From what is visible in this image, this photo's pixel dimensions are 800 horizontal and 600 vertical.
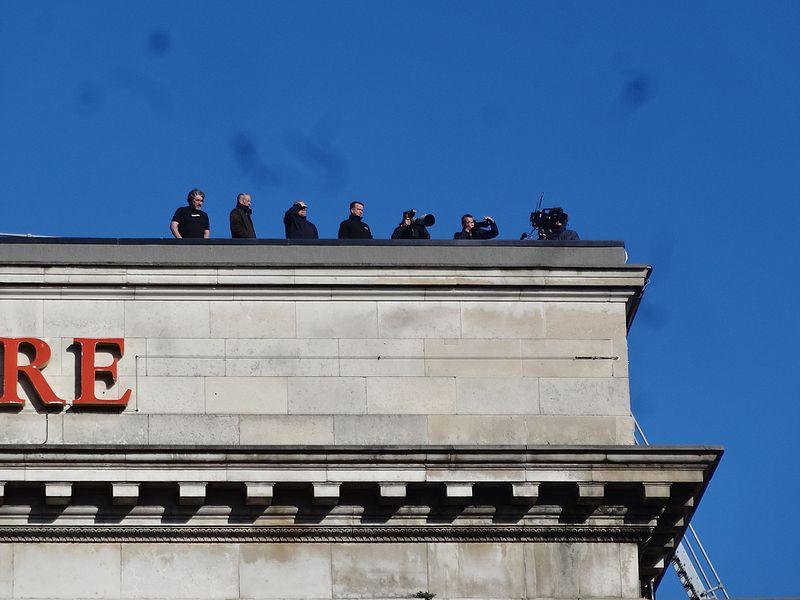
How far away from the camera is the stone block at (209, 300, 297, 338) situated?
50.8m

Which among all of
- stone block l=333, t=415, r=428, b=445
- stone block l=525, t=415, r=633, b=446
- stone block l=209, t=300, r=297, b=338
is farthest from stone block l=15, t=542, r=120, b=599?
stone block l=525, t=415, r=633, b=446

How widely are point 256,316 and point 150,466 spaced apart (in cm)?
458

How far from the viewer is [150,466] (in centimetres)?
4769

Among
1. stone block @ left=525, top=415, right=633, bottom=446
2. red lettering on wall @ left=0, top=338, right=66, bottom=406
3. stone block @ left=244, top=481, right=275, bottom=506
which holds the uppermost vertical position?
red lettering on wall @ left=0, top=338, right=66, bottom=406

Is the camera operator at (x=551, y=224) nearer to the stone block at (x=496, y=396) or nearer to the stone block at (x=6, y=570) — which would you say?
the stone block at (x=496, y=396)

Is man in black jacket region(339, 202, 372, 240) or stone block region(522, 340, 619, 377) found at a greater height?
man in black jacket region(339, 202, 372, 240)

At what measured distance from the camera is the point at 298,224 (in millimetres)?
53031

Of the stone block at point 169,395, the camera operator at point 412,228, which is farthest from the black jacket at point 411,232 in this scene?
the stone block at point 169,395

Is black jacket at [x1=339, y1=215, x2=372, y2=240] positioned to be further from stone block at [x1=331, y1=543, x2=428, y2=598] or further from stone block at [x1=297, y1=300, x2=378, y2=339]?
stone block at [x1=331, y1=543, x2=428, y2=598]

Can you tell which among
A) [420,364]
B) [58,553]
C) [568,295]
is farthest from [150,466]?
[568,295]

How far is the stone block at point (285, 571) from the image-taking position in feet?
158

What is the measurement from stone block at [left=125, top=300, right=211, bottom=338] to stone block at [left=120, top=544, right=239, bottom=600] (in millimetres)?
4599

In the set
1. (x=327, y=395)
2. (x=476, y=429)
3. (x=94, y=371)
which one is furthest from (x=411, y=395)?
(x=94, y=371)

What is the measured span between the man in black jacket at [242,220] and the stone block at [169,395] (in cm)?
395
